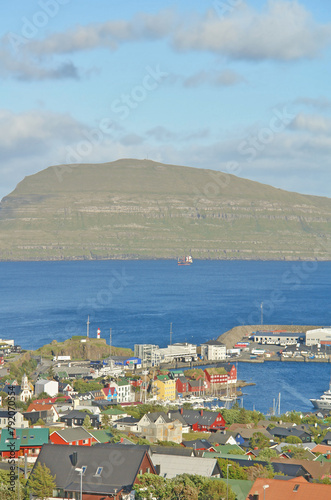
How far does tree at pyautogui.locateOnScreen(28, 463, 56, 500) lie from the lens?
11742 millimetres

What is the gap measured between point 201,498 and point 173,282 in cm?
9532

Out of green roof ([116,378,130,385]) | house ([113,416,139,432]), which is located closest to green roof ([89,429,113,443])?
house ([113,416,139,432])

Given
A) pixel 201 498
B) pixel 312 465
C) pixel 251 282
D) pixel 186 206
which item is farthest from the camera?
pixel 186 206

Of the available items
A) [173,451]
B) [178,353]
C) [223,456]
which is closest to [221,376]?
[178,353]

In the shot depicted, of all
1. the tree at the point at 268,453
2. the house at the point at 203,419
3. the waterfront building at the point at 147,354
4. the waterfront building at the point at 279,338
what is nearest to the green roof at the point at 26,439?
the tree at the point at 268,453

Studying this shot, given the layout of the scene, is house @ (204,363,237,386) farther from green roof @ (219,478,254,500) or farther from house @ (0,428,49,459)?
green roof @ (219,478,254,500)

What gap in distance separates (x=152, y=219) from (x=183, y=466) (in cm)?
15581

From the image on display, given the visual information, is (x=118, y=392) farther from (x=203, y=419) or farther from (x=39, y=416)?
(x=39, y=416)

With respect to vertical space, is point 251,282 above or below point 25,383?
above

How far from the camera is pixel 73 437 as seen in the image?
1633 centimetres

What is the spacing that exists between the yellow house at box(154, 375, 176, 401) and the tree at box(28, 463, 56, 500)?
63.4ft

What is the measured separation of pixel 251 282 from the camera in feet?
346

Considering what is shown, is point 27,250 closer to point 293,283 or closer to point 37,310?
point 293,283

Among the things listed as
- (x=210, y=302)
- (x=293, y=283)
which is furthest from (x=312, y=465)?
(x=293, y=283)
